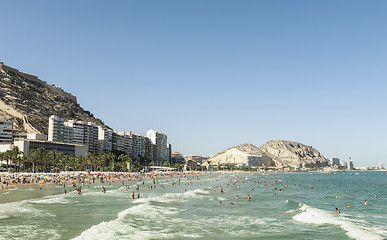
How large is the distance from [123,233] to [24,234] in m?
7.19

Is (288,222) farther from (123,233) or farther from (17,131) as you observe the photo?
(17,131)

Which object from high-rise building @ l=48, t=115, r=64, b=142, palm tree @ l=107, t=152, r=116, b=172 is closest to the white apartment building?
high-rise building @ l=48, t=115, r=64, b=142

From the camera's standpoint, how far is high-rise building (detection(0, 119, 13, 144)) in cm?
11516

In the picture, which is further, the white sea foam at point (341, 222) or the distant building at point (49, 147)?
the distant building at point (49, 147)

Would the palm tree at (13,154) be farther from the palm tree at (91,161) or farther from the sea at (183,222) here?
the sea at (183,222)

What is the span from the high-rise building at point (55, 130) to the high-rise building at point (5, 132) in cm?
1675

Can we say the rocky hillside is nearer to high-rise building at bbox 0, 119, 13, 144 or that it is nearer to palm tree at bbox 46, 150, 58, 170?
high-rise building at bbox 0, 119, 13, 144

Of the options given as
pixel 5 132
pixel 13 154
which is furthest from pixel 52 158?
pixel 5 132

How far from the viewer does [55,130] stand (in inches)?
5231

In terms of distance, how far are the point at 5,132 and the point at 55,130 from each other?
19.9m

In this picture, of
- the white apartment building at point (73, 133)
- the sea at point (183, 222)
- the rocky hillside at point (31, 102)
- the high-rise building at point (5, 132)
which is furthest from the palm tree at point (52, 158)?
the sea at point (183, 222)

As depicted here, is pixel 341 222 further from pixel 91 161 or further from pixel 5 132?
pixel 5 132

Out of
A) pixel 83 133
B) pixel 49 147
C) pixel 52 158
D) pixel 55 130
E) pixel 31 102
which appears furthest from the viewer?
pixel 31 102

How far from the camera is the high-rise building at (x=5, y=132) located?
115156 mm
